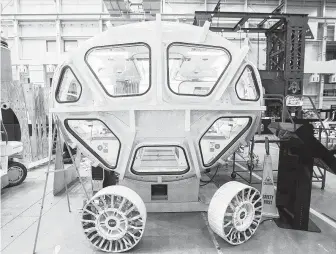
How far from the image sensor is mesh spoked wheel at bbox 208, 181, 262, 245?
110 inches

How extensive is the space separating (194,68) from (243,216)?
10.7 feet

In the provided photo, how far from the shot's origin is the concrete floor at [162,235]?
2865 millimetres

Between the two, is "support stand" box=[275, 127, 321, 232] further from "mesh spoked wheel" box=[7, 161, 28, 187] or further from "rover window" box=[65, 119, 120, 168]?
"mesh spoked wheel" box=[7, 161, 28, 187]

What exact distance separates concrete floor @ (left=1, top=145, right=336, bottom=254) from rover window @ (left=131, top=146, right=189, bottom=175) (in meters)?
0.76

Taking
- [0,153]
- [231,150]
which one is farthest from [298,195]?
[0,153]

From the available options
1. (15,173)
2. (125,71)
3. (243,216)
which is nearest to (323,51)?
(125,71)

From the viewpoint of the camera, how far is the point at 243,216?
294 centimetres

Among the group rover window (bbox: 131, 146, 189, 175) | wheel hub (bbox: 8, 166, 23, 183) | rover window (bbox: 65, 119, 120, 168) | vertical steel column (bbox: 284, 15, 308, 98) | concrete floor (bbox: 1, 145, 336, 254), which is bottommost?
concrete floor (bbox: 1, 145, 336, 254)

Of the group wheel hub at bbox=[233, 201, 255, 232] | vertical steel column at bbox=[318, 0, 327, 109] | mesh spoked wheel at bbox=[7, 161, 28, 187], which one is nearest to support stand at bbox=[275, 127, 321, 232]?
wheel hub at bbox=[233, 201, 255, 232]

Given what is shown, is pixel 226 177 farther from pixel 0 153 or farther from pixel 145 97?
pixel 0 153

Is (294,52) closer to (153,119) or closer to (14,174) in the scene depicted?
(153,119)

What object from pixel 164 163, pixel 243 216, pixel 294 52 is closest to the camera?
pixel 243 216

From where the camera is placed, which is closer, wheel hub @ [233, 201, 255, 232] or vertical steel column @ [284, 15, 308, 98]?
wheel hub @ [233, 201, 255, 232]

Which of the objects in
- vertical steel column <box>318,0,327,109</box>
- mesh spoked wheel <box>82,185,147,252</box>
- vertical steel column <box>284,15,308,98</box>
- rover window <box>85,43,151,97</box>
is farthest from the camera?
vertical steel column <box>318,0,327,109</box>
